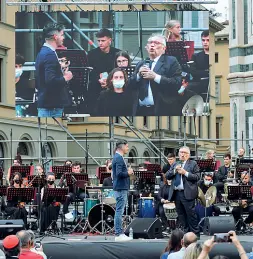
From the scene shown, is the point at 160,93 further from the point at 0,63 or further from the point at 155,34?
the point at 0,63

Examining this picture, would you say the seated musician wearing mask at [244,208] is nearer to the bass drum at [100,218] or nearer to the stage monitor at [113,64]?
the bass drum at [100,218]

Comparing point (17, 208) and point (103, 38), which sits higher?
point (103, 38)

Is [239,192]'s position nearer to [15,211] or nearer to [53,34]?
[15,211]

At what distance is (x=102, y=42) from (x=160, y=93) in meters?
2.40

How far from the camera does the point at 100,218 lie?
65.0 ft

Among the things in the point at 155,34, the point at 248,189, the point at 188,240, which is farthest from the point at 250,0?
the point at 188,240

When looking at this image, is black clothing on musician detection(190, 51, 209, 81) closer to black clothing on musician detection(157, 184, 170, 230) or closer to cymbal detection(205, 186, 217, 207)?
black clothing on musician detection(157, 184, 170, 230)

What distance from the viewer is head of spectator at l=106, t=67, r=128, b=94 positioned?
86.1 feet

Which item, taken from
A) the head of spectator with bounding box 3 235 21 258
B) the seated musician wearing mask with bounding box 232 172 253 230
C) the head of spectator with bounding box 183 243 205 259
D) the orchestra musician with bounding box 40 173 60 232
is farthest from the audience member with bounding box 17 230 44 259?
the seated musician wearing mask with bounding box 232 172 253 230

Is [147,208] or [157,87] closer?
[147,208]

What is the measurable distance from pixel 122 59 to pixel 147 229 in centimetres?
987

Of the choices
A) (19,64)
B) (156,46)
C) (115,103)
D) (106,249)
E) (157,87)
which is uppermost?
(156,46)

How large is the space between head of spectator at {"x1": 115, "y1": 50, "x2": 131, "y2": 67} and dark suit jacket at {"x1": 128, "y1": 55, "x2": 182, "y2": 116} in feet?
1.41

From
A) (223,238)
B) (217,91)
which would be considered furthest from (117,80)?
(217,91)
